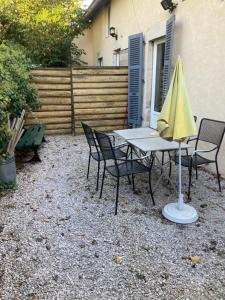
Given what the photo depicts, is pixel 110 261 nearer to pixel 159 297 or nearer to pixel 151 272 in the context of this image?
pixel 151 272

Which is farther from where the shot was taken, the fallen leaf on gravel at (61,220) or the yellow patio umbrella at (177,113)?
the fallen leaf on gravel at (61,220)

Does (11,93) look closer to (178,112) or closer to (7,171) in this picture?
(7,171)

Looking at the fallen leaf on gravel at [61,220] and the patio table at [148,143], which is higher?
the patio table at [148,143]

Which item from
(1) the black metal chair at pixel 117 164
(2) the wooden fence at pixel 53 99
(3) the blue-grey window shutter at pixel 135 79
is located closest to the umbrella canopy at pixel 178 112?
(1) the black metal chair at pixel 117 164

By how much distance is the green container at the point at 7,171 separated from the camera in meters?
3.78

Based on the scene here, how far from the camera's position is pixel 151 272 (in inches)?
90.4

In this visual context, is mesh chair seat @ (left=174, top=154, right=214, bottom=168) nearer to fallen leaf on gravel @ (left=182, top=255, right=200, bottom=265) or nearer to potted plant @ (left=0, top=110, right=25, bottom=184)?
fallen leaf on gravel @ (left=182, top=255, right=200, bottom=265)

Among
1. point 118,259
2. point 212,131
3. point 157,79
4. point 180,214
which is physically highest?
point 157,79

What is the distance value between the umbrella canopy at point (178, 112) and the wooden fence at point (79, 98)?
441 cm

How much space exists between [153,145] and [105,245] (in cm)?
140

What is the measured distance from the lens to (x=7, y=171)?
3838 mm

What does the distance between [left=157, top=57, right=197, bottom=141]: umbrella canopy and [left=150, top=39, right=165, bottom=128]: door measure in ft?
12.1

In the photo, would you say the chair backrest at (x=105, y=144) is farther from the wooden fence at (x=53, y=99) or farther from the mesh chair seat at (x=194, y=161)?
the wooden fence at (x=53, y=99)

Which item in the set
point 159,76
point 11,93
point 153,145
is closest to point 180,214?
point 153,145
